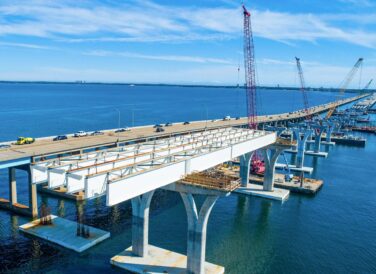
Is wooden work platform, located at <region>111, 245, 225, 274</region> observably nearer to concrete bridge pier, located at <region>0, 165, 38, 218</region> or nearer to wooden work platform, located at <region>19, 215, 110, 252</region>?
wooden work platform, located at <region>19, 215, 110, 252</region>

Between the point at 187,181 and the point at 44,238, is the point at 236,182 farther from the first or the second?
the point at 44,238

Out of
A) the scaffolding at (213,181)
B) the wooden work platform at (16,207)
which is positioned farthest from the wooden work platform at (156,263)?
the wooden work platform at (16,207)

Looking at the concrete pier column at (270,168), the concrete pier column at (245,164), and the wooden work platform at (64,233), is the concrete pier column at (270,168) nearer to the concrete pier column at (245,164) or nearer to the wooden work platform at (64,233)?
the concrete pier column at (245,164)

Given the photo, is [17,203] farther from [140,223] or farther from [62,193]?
[140,223]

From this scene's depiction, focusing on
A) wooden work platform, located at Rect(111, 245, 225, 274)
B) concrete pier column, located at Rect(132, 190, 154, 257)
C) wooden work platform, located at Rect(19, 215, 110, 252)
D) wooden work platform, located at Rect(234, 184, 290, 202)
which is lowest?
wooden work platform, located at Rect(111, 245, 225, 274)

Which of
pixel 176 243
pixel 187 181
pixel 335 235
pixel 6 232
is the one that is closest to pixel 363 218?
pixel 335 235

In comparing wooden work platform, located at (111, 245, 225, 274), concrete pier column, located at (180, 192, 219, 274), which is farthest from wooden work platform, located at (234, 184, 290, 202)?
concrete pier column, located at (180, 192, 219, 274)

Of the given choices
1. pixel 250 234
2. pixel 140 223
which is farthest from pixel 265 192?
pixel 140 223
